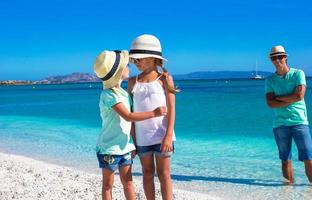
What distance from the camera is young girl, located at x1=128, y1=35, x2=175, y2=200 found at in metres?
3.94

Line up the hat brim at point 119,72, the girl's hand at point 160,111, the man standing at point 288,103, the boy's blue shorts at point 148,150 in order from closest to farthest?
the girl's hand at point 160,111
the hat brim at point 119,72
the boy's blue shorts at point 148,150
the man standing at point 288,103

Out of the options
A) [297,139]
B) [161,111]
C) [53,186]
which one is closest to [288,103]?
[297,139]

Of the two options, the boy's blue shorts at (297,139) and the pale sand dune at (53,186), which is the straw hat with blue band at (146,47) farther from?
the boy's blue shorts at (297,139)

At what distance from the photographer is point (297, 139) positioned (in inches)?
227

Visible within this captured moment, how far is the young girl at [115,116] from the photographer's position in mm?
3867

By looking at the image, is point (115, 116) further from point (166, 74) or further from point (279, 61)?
point (279, 61)

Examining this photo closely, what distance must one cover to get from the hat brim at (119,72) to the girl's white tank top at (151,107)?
23 centimetres

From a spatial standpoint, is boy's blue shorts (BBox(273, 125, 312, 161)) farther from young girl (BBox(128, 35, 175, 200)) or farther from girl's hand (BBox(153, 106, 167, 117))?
girl's hand (BBox(153, 106, 167, 117))

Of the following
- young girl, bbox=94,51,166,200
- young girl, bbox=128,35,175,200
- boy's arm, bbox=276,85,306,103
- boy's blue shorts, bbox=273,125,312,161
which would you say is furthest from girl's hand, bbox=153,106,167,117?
boy's blue shorts, bbox=273,125,312,161

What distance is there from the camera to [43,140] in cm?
1317

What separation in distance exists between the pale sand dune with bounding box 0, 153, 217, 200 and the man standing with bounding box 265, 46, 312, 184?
135 cm

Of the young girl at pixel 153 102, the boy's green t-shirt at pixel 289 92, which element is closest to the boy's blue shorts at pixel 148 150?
the young girl at pixel 153 102

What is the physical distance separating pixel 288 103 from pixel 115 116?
2632 mm

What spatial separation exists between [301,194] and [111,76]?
10.6 ft
